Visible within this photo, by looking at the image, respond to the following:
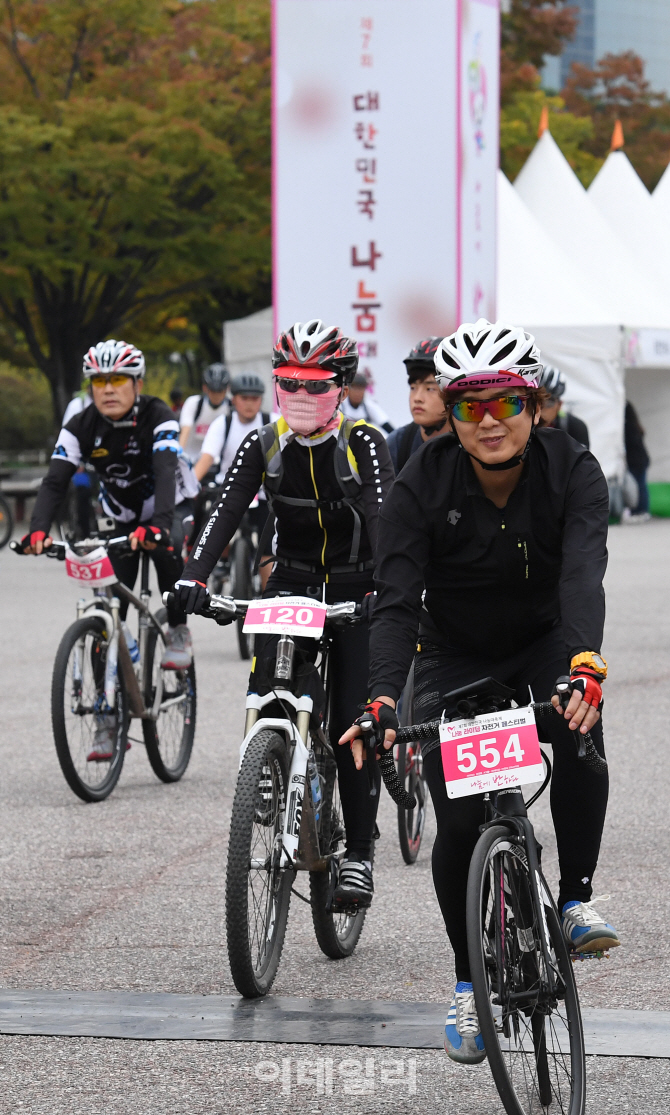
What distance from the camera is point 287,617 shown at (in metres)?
4.98

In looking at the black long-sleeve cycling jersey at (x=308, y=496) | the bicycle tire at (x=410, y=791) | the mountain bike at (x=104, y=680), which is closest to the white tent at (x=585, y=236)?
the mountain bike at (x=104, y=680)

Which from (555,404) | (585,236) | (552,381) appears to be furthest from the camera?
(585,236)

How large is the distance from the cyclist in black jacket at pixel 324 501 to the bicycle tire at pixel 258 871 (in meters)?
0.38

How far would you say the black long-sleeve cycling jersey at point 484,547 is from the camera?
3.83m

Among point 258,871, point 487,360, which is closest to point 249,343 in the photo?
point 258,871

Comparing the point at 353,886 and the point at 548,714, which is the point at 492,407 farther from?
the point at 353,886

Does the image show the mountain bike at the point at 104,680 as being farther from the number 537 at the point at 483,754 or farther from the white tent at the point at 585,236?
the white tent at the point at 585,236

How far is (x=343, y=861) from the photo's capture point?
525cm

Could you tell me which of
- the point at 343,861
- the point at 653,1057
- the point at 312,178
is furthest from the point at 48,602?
the point at 653,1057

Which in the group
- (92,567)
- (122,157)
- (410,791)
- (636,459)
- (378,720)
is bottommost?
(636,459)

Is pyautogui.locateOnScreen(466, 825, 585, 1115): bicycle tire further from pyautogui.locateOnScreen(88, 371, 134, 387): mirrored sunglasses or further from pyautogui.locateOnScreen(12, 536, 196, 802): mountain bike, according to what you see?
pyautogui.locateOnScreen(88, 371, 134, 387): mirrored sunglasses

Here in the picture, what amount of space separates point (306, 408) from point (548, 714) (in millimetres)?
1830

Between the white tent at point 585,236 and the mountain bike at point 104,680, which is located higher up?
the white tent at point 585,236

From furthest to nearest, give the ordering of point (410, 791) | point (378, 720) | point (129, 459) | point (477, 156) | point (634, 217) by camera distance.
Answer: point (634, 217) < point (477, 156) < point (129, 459) < point (410, 791) < point (378, 720)
